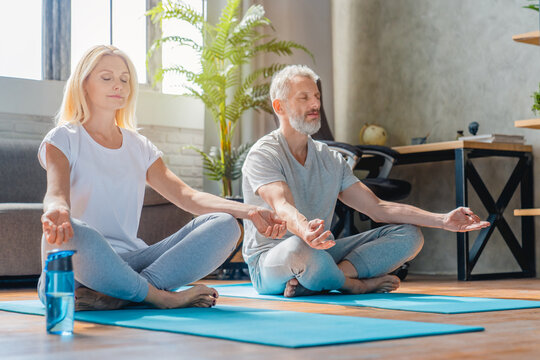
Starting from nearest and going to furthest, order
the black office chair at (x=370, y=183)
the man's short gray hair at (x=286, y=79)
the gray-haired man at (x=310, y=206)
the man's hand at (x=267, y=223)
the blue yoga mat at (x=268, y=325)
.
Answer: the blue yoga mat at (x=268, y=325), the man's hand at (x=267, y=223), the gray-haired man at (x=310, y=206), the man's short gray hair at (x=286, y=79), the black office chair at (x=370, y=183)

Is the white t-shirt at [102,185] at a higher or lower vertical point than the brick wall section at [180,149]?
lower

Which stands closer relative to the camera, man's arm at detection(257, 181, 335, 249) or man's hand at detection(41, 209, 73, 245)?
man's hand at detection(41, 209, 73, 245)

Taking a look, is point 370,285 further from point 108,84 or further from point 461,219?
point 108,84

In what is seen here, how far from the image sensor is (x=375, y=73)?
17.4 ft

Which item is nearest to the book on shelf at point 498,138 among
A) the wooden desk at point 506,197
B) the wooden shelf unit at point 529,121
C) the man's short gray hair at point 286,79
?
the wooden desk at point 506,197

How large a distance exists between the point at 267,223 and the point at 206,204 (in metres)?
0.25

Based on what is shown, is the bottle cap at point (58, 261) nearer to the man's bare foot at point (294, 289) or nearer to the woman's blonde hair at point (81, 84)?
the woman's blonde hair at point (81, 84)

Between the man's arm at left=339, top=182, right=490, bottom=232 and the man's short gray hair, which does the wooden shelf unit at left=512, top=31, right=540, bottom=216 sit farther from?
the man's short gray hair

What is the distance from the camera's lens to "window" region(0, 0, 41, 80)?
4.61 meters

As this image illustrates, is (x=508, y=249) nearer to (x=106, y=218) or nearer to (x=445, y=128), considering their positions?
(x=445, y=128)

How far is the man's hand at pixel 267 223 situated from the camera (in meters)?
2.09

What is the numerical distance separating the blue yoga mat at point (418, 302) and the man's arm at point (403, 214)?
243 millimetres

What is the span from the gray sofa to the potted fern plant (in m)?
0.77

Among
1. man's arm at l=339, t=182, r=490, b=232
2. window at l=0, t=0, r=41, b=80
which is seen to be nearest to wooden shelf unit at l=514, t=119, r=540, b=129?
man's arm at l=339, t=182, r=490, b=232
